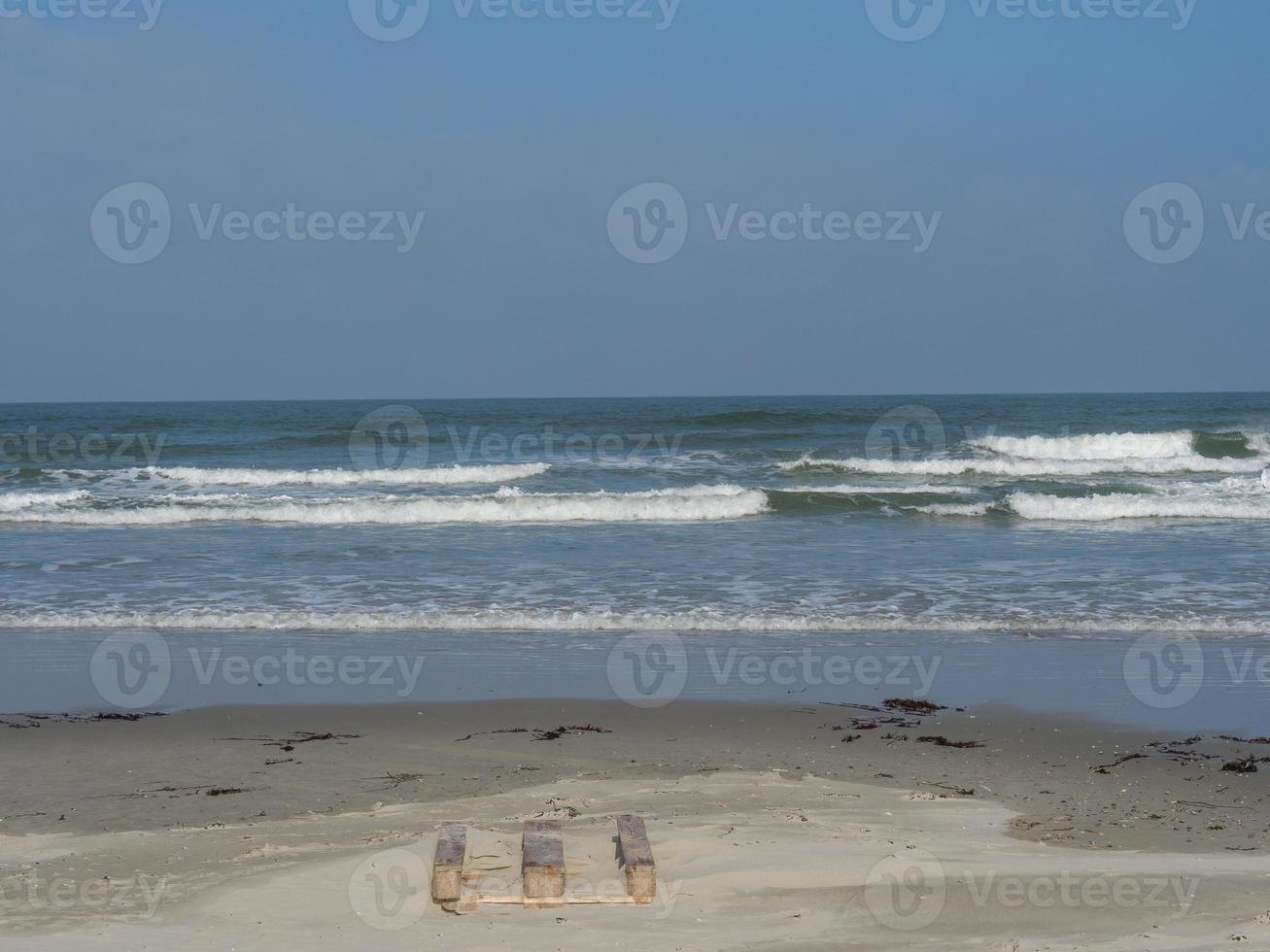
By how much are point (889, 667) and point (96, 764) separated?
5.63 m

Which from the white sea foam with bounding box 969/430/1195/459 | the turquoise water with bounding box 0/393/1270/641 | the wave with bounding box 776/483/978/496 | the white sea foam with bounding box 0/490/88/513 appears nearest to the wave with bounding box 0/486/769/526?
the turquoise water with bounding box 0/393/1270/641

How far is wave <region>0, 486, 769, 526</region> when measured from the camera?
64.7 feet

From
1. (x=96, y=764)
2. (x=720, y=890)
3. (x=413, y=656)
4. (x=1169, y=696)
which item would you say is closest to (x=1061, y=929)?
(x=720, y=890)

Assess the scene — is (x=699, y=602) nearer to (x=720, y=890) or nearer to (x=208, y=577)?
(x=208, y=577)

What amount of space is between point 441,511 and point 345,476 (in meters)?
7.37

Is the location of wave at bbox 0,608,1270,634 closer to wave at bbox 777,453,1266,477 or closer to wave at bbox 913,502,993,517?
wave at bbox 913,502,993,517

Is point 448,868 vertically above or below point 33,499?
below

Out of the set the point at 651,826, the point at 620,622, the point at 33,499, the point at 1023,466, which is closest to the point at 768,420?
the point at 1023,466

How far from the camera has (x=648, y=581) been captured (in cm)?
1256

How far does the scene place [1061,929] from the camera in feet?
13.3

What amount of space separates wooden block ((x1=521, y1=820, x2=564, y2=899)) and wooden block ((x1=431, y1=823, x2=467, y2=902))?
0.81ft

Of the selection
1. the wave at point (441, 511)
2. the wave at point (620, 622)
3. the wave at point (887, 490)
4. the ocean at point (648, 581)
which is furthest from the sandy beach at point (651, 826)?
the wave at point (887, 490)

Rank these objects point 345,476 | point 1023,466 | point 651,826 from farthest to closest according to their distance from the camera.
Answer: point 1023,466, point 345,476, point 651,826

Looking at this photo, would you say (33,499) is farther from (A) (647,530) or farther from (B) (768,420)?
(B) (768,420)
